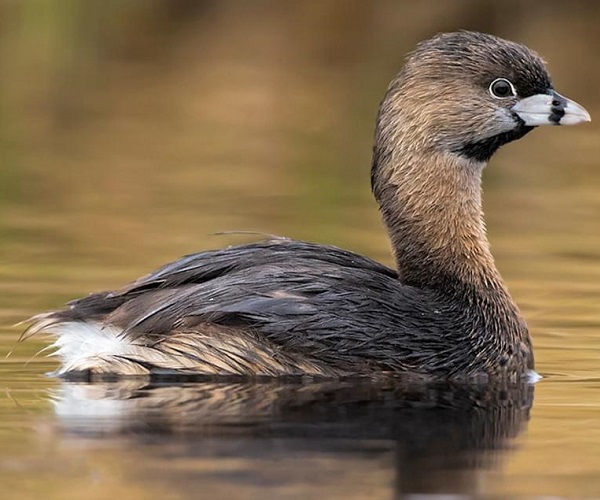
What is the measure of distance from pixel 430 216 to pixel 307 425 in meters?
2.02

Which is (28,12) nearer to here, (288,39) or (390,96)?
(288,39)

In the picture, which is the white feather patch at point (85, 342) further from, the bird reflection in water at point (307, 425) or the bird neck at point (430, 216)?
the bird neck at point (430, 216)

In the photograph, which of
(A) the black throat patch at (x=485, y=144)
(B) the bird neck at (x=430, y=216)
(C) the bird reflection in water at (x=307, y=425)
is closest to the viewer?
(C) the bird reflection in water at (x=307, y=425)

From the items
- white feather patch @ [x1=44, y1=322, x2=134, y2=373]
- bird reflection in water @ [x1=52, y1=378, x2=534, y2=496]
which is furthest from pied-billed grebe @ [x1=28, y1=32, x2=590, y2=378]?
bird reflection in water @ [x1=52, y1=378, x2=534, y2=496]

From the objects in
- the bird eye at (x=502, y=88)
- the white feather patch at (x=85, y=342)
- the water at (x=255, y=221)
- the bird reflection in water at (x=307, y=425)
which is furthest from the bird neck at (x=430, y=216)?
the white feather patch at (x=85, y=342)

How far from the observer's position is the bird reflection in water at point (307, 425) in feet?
19.6

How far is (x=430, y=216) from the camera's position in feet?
27.7

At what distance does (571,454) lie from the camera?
6312mm

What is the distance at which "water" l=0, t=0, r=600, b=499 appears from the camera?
6051 mm

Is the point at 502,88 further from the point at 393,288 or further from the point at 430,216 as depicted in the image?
the point at 393,288

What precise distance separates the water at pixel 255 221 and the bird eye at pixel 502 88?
4.35 feet

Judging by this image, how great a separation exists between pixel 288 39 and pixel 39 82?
463 centimetres

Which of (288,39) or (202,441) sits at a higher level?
(288,39)

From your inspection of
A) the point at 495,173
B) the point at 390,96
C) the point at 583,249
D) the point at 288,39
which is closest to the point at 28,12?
the point at 288,39
